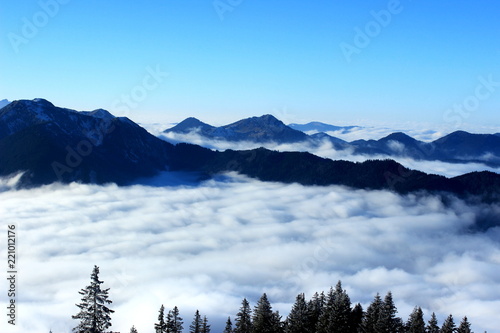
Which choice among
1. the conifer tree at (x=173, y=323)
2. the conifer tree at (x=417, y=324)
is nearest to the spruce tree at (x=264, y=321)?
the conifer tree at (x=173, y=323)

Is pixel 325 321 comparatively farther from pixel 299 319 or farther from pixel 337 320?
pixel 299 319

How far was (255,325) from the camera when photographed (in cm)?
7538

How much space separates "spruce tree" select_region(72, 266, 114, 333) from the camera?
128 ft

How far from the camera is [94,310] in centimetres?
3956

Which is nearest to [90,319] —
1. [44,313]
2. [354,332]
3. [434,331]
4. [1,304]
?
[354,332]

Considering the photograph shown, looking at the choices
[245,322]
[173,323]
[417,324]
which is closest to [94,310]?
[173,323]

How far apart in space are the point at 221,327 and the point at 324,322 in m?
135

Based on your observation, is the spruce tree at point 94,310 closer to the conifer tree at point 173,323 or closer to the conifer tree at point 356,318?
the conifer tree at point 173,323

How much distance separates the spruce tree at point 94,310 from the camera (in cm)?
3894

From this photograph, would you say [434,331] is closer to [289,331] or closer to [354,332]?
[354,332]

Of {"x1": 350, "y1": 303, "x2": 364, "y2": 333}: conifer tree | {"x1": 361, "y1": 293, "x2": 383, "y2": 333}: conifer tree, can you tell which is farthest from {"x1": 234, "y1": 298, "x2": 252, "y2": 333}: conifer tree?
{"x1": 361, "y1": 293, "x2": 383, "y2": 333}: conifer tree

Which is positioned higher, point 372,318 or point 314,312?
point 314,312

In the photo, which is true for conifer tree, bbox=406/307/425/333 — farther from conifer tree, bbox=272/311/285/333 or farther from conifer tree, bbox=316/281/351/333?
conifer tree, bbox=272/311/285/333

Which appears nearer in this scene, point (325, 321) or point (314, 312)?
point (325, 321)
